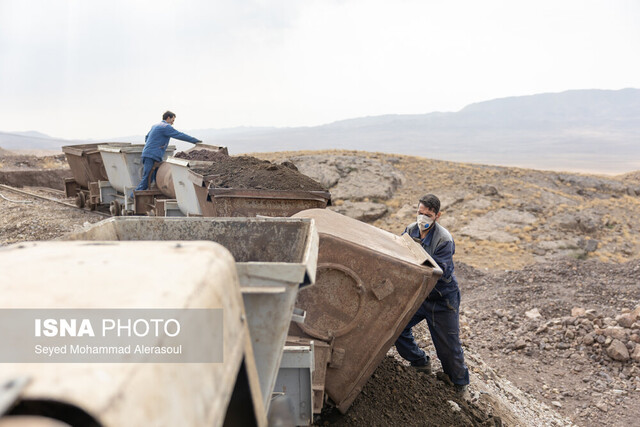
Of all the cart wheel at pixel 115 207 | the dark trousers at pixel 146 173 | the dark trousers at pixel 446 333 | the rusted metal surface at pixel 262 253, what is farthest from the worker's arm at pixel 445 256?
the cart wheel at pixel 115 207

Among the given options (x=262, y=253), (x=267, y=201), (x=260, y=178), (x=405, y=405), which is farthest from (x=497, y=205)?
(x=262, y=253)

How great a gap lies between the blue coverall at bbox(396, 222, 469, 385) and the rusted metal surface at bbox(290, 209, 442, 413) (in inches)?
34.1

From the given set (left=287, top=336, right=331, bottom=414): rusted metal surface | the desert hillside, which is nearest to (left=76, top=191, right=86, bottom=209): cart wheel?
the desert hillside

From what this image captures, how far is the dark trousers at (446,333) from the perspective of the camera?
4.60 metres

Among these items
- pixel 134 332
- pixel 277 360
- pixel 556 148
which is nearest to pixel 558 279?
pixel 277 360

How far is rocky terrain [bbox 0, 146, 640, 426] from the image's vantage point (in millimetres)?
4816

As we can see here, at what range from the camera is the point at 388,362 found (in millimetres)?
4797

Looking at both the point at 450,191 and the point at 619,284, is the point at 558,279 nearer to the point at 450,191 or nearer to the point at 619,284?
the point at 619,284

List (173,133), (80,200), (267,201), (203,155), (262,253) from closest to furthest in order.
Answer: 1. (262,253)
2. (267,201)
3. (203,155)
4. (173,133)
5. (80,200)

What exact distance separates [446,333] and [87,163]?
1022 centimetres

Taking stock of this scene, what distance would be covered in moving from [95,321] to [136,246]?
49 centimetres

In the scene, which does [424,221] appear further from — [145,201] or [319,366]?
[145,201]

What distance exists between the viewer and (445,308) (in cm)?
460

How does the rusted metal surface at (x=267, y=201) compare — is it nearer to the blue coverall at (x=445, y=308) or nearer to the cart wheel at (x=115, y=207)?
the blue coverall at (x=445, y=308)
